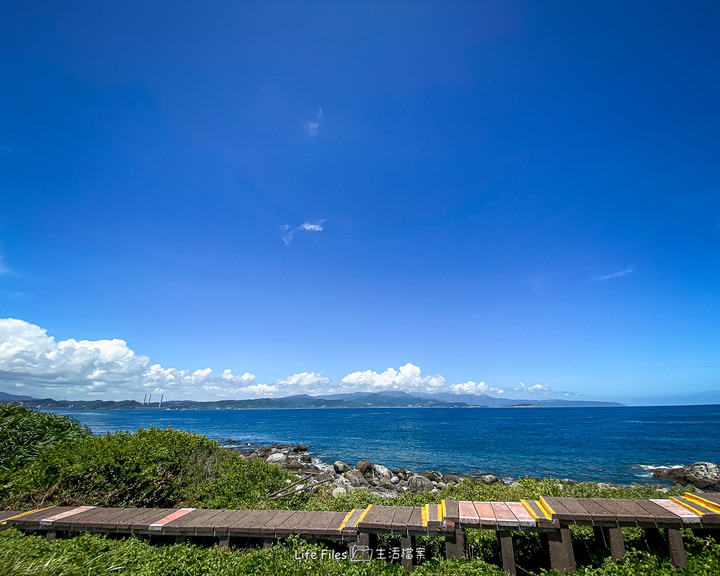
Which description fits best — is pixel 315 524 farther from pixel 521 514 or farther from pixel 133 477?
pixel 133 477

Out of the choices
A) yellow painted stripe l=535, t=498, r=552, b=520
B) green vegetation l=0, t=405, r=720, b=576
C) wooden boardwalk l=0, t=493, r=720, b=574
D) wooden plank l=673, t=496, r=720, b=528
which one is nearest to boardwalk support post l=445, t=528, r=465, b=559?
wooden boardwalk l=0, t=493, r=720, b=574

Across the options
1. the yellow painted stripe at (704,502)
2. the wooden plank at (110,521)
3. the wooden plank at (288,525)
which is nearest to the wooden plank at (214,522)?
the wooden plank at (288,525)

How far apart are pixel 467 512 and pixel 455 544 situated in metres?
0.53

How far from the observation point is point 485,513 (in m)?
6.02

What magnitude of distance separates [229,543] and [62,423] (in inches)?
437

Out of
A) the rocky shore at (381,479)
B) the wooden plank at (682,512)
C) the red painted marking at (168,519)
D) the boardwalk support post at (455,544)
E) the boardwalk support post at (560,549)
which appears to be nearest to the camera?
the wooden plank at (682,512)

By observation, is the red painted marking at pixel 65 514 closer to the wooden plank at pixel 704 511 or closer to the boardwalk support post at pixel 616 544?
the boardwalk support post at pixel 616 544

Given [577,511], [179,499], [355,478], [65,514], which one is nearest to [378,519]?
[577,511]

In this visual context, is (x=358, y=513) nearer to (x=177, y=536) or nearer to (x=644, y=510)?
(x=177, y=536)

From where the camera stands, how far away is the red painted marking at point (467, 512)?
5.81 m

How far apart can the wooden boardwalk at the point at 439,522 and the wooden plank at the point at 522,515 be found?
0.01 metres

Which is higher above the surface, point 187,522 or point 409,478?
point 187,522

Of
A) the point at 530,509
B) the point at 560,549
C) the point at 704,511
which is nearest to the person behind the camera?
the point at 704,511

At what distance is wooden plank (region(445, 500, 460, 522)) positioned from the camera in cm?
583
